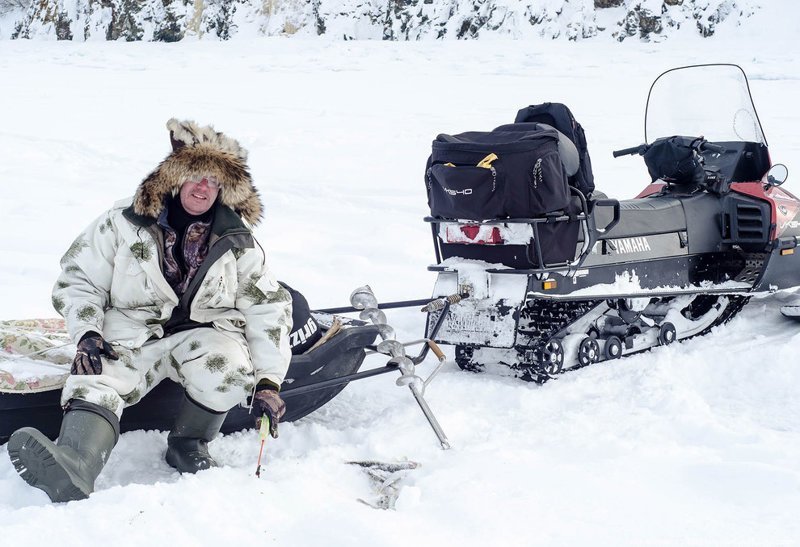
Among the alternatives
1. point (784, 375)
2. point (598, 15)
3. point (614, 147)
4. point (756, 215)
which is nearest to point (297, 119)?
point (614, 147)

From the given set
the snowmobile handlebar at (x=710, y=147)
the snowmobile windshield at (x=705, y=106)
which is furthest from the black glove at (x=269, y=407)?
the snowmobile windshield at (x=705, y=106)

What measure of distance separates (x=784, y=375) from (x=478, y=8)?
1653cm

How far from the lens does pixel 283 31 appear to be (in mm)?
20922

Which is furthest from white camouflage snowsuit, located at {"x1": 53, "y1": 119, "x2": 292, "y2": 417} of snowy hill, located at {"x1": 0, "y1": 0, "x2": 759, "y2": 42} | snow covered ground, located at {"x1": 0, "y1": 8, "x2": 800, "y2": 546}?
snowy hill, located at {"x1": 0, "y1": 0, "x2": 759, "y2": 42}

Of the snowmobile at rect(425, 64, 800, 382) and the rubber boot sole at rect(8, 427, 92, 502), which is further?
the snowmobile at rect(425, 64, 800, 382)

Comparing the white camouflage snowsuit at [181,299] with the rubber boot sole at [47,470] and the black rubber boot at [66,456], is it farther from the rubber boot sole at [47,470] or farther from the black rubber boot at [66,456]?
the rubber boot sole at [47,470]

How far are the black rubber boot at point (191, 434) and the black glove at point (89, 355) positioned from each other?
0.98 feet

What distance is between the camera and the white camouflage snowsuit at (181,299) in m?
2.65

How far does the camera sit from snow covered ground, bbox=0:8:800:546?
2.23 meters

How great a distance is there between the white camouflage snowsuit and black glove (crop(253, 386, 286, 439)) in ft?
0.25

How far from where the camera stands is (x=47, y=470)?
220 centimetres

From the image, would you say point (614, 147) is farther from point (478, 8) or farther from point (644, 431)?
point (478, 8)

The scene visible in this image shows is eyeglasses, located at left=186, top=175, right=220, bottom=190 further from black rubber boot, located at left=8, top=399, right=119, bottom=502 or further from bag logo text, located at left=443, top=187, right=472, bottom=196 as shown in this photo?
bag logo text, located at left=443, top=187, right=472, bottom=196

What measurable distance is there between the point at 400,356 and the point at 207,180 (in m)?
0.96
